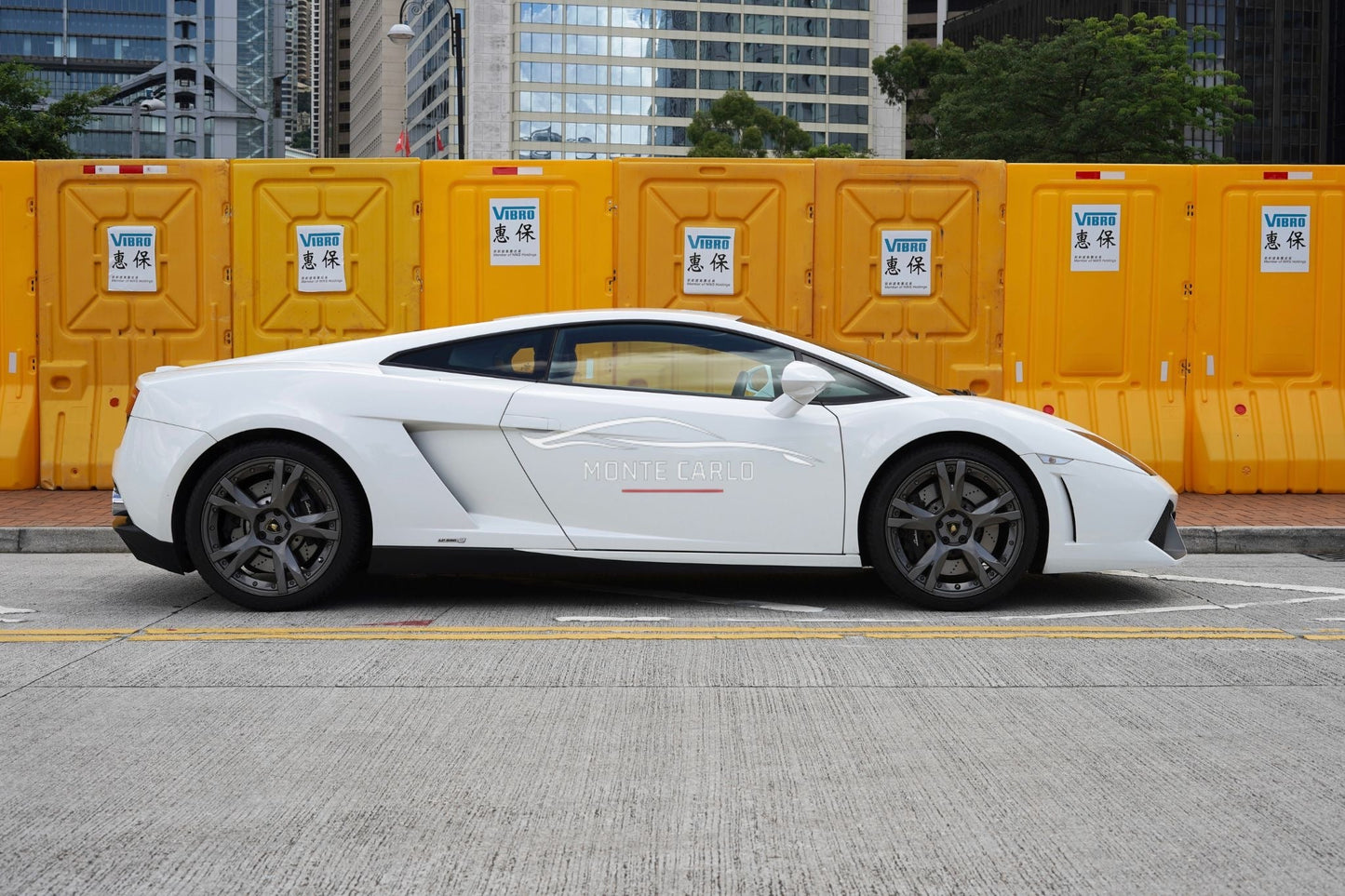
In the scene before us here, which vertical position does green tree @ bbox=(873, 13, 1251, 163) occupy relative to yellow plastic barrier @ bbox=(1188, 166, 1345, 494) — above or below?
above

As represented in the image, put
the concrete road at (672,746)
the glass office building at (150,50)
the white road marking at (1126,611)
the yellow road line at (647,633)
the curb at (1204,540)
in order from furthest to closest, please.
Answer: the glass office building at (150,50) < the curb at (1204,540) < the white road marking at (1126,611) < the yellow road line at (647,633) < the concrete road at (672,746)

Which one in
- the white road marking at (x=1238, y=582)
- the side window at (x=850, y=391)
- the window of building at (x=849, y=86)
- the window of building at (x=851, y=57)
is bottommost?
the white road marking at (x=1238, y=582)

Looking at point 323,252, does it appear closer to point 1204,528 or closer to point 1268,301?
point 1204,528

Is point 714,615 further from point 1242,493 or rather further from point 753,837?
point 1242,493

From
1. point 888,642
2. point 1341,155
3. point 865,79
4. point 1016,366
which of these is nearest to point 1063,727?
point 888,642

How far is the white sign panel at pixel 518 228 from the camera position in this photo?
1066cm

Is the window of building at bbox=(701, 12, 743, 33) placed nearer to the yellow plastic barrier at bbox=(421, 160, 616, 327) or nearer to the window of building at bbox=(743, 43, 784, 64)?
the window of building at bbox=(743, 43, 784, 64)

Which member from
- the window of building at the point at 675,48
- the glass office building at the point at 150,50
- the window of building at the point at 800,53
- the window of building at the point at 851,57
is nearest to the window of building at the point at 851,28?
the window of building at the point at 851,57

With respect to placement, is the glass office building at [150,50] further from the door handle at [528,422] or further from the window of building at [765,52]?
the door handle at [528,422]

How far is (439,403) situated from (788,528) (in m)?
1.60

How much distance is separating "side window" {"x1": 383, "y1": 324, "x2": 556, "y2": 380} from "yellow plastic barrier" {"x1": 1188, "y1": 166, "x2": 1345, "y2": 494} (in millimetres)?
6127

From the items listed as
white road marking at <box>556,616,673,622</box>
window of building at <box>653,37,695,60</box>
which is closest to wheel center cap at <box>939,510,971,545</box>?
white road marking at <box>556,616,673,622</box>

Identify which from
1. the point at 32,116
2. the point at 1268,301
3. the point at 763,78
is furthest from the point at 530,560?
the point at 763,78

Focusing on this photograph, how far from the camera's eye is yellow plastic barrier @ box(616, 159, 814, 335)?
34.8ft
